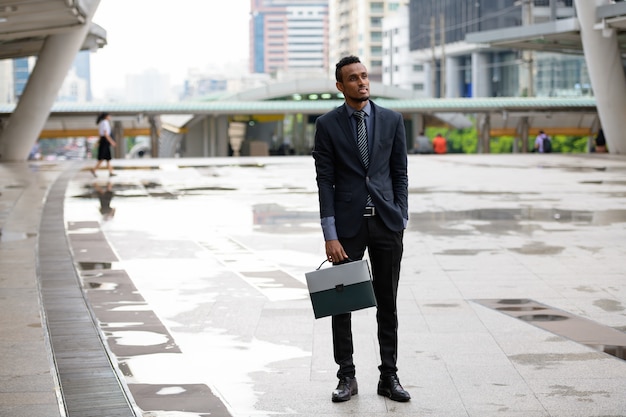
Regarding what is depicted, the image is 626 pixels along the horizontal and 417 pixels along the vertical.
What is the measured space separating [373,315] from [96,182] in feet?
62.6

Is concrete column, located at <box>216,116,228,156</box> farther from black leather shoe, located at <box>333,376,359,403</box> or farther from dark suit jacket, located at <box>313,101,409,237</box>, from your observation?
black leather shoe, located at <box>333,376,359,403</box>

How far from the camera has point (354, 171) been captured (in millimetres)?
5953

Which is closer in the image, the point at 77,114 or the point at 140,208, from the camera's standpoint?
the point at 140,208

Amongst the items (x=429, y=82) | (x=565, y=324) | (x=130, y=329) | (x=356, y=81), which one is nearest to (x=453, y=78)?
(x=429, y=82)

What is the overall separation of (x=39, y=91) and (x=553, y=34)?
61.7 ft

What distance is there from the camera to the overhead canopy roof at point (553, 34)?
36.5 meters

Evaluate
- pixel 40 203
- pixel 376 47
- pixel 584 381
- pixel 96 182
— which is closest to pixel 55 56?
pixel 96 182

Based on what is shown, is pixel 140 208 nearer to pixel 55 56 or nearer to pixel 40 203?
pixel 40 203

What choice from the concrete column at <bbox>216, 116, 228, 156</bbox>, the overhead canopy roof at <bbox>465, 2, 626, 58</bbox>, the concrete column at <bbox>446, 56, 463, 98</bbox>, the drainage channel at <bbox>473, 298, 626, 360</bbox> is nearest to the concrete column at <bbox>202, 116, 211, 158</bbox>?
the concrete column at <bbox>216, 116, 228, 156</bbox>

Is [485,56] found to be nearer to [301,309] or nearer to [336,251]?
[301,309]

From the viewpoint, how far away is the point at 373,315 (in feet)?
27.6

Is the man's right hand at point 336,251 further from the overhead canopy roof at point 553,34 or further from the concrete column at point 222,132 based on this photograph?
the concrete column at point 222,132

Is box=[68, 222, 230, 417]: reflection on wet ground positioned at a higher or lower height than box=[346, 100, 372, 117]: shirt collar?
lower

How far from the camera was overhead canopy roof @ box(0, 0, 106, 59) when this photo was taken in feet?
94.2
